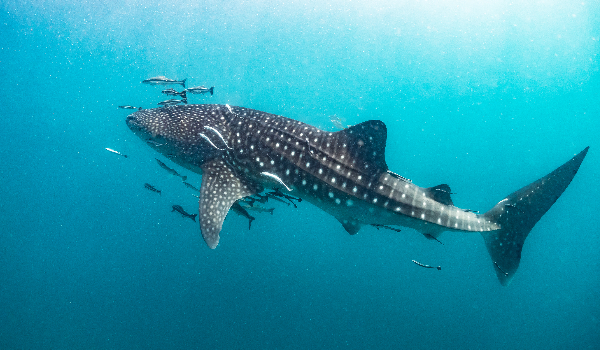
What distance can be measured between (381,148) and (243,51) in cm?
2654

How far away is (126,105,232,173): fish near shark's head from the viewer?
573 cm

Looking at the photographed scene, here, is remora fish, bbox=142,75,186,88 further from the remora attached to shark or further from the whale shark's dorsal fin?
the whale shark's dorsal fin

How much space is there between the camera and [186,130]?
589 cm

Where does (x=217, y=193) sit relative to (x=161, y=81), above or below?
below

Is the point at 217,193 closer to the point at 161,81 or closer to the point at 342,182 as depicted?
the point at 342,182

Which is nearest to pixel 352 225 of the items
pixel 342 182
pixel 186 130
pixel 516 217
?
pixel 342 182

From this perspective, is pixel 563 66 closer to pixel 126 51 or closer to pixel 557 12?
pixel 557 12

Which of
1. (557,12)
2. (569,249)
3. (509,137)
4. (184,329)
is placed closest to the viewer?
(184,329)

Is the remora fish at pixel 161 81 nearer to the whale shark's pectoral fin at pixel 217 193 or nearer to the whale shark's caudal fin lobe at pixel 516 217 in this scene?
the whale shark's pectoral fin at pixel 217 193

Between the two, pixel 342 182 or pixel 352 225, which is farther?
pixel 352 225

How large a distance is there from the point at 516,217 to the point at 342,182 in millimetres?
3182

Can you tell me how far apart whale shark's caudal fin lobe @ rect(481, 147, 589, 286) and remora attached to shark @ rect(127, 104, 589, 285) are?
0.01m

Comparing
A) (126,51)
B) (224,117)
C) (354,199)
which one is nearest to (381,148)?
(354,199)

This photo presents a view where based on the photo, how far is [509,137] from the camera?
32.7m
